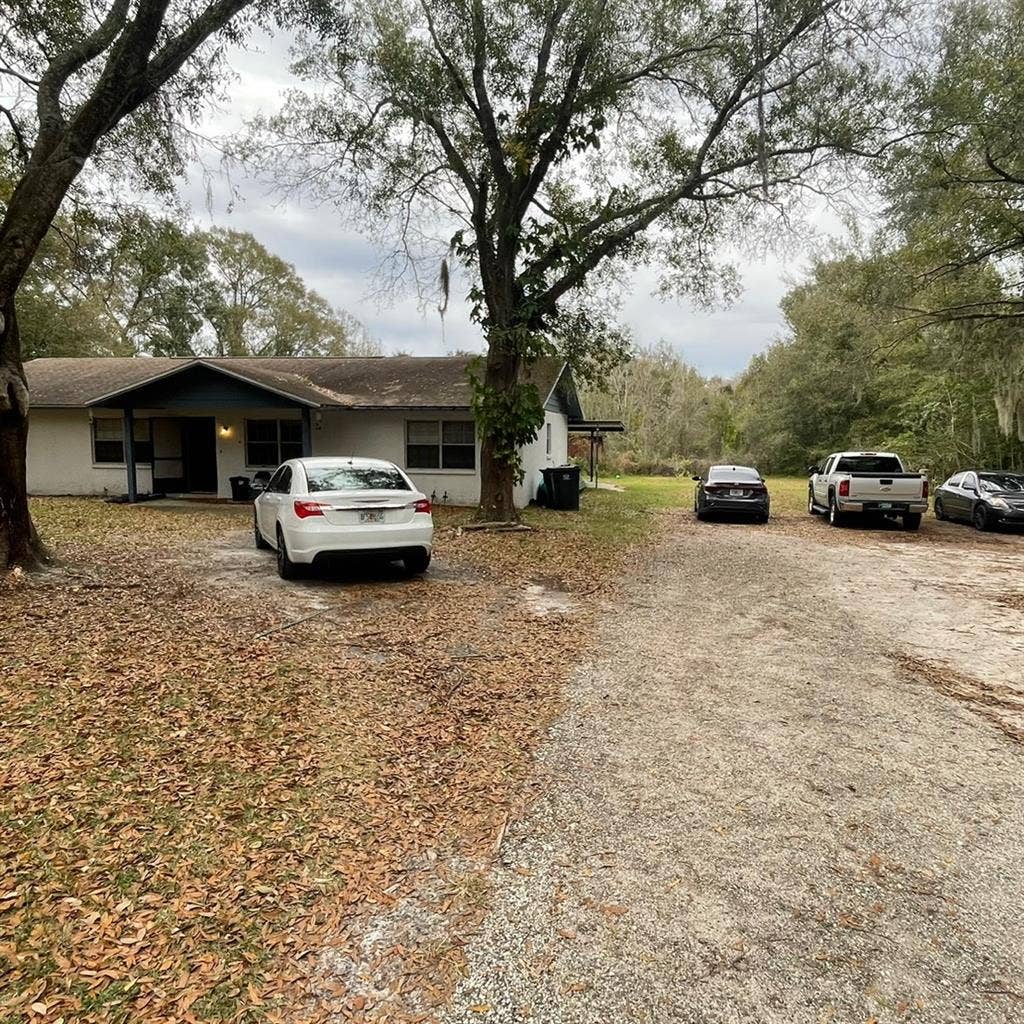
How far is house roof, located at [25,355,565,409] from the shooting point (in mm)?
16344

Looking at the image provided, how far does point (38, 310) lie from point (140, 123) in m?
24.3

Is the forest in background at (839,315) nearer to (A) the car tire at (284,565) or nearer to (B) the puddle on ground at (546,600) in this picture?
(A) the car tire at (284,565)

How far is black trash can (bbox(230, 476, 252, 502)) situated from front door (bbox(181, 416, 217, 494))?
1.98 m

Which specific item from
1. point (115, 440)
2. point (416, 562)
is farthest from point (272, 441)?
point (416, 562)

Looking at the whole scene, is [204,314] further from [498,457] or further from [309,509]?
[309,509]

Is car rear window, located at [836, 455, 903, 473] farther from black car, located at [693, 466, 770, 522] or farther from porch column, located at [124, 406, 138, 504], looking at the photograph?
porch column, located at [124, 406, 138, 504]

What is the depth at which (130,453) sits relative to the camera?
17.2 m

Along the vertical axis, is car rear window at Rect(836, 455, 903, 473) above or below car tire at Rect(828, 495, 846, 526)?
above

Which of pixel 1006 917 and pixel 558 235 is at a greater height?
pixel 558 235

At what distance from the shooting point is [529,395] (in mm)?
12758

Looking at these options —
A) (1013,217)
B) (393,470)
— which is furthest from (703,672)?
(1013,217)

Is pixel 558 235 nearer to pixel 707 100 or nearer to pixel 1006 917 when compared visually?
pixel 707 100

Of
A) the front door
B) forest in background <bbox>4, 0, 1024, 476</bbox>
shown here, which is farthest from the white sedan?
the front door

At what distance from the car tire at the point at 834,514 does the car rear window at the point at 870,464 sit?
3.36 ft
